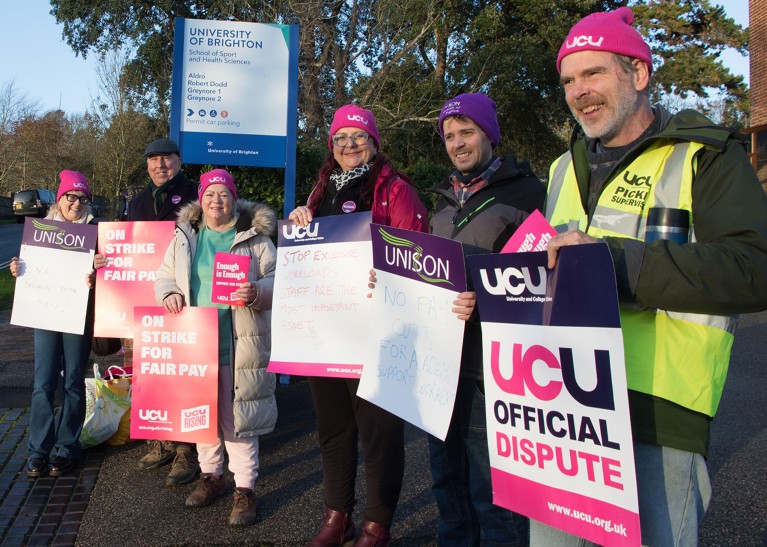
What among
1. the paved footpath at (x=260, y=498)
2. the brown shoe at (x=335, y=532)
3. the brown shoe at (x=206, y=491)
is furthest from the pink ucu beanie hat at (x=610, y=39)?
the brown shoe at (x=206, y=491)

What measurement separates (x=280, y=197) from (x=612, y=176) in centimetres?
596

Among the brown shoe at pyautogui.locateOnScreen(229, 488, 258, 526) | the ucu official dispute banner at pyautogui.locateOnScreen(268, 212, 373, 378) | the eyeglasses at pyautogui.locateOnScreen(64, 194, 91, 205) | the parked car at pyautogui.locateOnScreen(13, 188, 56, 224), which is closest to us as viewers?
the ucu official dispute banner at pyautogui.locateOnScreen(268, 212, 373, 378)

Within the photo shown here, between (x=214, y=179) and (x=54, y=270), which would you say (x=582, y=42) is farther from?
(x=54, y=270)

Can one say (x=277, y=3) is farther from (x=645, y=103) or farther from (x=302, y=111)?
(x=645, y=103)

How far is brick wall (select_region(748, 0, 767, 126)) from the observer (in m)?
20.5

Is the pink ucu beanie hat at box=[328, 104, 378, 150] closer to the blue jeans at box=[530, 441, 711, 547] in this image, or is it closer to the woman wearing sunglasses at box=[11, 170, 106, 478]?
the blue jeans at box=[530, 441, 711, 547]

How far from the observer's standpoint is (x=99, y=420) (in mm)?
5164

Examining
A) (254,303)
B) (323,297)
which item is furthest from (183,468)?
(323,297)

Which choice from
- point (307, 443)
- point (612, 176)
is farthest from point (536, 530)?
point (307, 443)

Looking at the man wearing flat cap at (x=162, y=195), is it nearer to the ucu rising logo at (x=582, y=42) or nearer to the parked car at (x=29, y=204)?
the ucu rising logo at (x=582, y=42)

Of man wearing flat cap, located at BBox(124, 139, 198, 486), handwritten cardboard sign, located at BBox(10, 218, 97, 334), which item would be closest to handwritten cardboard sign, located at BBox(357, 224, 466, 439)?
man wearing flat cap, located at BBox(124, 139, 198, 486)

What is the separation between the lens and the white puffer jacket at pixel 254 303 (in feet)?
13.5

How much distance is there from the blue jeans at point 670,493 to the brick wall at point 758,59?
71.7 feet

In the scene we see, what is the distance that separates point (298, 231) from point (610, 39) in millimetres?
1967
